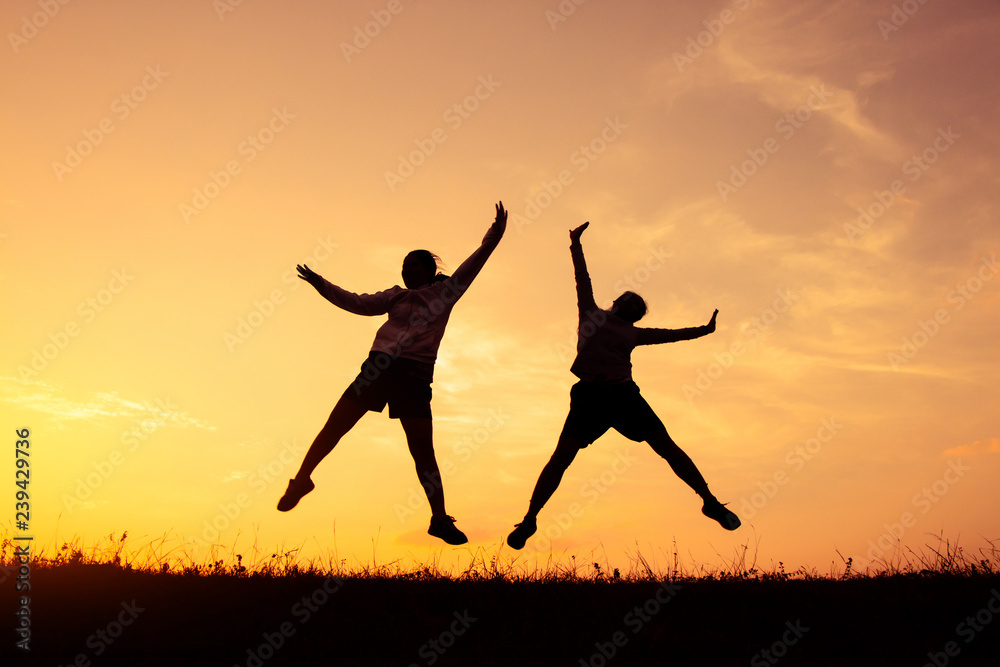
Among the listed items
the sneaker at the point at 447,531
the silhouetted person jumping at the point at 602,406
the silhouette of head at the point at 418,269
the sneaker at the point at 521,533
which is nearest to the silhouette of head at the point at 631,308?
the silhouetted person jumping at the point at 602,406

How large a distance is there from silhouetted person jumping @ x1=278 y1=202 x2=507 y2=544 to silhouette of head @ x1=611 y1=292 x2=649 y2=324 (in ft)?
5.44

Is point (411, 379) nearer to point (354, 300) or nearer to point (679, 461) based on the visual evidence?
point (354, 300)

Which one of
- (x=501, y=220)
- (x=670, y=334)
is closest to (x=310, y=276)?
(x=501, y=220)

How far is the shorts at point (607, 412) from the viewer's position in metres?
8.62

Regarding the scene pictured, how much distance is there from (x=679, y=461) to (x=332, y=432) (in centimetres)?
367

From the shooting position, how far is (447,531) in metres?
8.05

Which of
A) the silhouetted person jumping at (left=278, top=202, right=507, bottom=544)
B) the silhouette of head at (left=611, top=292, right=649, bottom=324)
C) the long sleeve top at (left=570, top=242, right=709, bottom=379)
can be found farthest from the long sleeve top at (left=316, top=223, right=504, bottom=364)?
the silhouette of head at (left=611, top=292, right=649, bottom=324)

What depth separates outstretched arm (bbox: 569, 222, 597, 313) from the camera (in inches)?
342

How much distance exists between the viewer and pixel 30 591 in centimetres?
757

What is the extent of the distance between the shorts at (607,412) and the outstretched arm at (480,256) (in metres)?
1.69

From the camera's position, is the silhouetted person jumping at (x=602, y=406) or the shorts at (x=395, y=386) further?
the silhouetted person jumping at (x=602, y=406)

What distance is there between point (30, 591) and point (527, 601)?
4.58 metres

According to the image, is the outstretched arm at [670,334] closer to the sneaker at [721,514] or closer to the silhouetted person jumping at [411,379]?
the sneaker at [721,514]

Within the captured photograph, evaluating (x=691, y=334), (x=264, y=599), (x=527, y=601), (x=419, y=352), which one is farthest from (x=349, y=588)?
(x=691, y=334)
